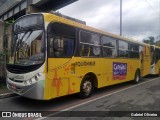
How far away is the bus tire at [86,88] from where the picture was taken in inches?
Result: 324

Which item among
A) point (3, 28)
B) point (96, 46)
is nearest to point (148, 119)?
point (96, 46)

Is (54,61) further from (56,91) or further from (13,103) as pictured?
(13,103)

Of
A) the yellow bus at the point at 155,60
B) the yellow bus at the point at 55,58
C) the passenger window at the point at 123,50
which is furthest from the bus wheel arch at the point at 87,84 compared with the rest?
the yellow bus at the point at 155,60

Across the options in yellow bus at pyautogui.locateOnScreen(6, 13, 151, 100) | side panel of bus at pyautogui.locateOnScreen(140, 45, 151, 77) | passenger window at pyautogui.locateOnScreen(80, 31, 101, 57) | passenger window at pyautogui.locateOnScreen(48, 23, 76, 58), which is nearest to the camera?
yellow bus at pyautogui.locateOnScreen(6, 13, 151, 100)

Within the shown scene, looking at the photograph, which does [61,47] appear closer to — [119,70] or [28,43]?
[28,43]

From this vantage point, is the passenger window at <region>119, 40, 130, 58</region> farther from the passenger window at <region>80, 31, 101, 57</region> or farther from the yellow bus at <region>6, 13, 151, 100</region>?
the passenger window at <region>80, 31, 101, 57</region>

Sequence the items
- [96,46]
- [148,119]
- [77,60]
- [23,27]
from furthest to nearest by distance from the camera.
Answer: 1. [96,46]
2. [77,60]
3. [23,27]
4. [148,119]

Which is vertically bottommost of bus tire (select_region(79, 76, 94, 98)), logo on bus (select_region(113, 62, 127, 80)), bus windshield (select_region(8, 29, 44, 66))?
bus tire (select_region(79, 76, 94, 98))

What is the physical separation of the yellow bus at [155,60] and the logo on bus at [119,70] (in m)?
6.67

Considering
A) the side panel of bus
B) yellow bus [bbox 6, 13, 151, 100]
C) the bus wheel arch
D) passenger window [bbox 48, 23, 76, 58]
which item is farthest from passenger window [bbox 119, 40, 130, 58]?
passenger window [bbox 48, 23, 76, 58]

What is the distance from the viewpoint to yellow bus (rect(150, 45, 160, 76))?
17.6 m

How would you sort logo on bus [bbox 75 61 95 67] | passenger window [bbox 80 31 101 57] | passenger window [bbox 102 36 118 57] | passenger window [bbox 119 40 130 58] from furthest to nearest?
passenger window [bbox 119 40 130 58]
passenger window [bbox 102 36 118 57]
passenger window [bbox 80 31 101 57]
logo on bus [bbox 75 61 95 67]

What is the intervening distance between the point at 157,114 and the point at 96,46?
3.80 meters

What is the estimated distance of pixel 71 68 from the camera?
7414 mm
